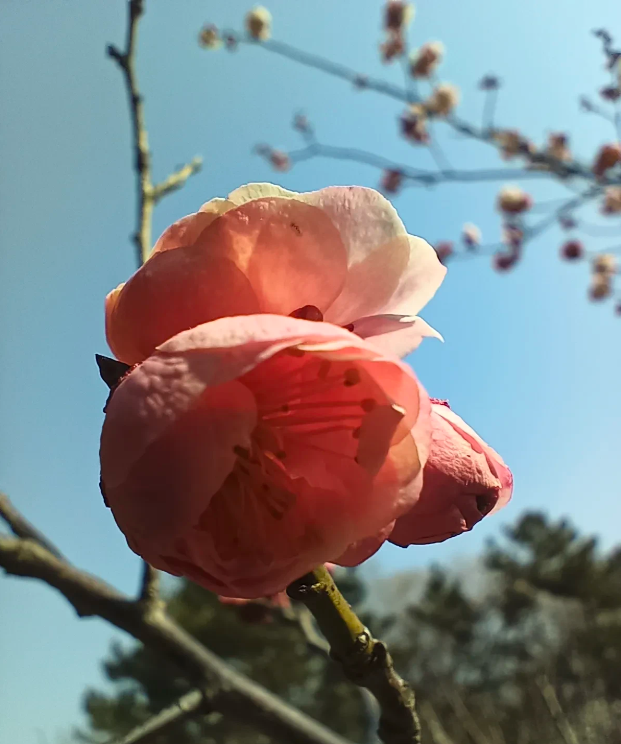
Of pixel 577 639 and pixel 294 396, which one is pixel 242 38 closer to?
pixel 294 396

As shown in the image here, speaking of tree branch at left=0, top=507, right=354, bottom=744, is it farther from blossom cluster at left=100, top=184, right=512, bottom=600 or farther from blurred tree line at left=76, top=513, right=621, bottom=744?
blurred tree line at left=76, top=513, right=621, bottom=744

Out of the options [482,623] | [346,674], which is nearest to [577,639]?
[482,623]

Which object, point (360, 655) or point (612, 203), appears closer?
point (360, 655)

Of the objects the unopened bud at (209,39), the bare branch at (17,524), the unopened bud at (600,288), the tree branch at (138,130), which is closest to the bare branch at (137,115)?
the tree branch at (138,130)

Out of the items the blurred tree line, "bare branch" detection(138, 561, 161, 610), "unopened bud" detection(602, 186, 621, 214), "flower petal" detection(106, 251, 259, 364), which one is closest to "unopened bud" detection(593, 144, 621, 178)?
"unopened bud" detection(602, 186, 621, 214)

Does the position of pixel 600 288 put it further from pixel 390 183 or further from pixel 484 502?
pixel 484 502

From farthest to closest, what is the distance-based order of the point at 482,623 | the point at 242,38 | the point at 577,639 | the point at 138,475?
the point at 482,623, the point at 577,639, the point at 242,38, the point at 138,475

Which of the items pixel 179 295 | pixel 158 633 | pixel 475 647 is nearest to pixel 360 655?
pixel 179 295
